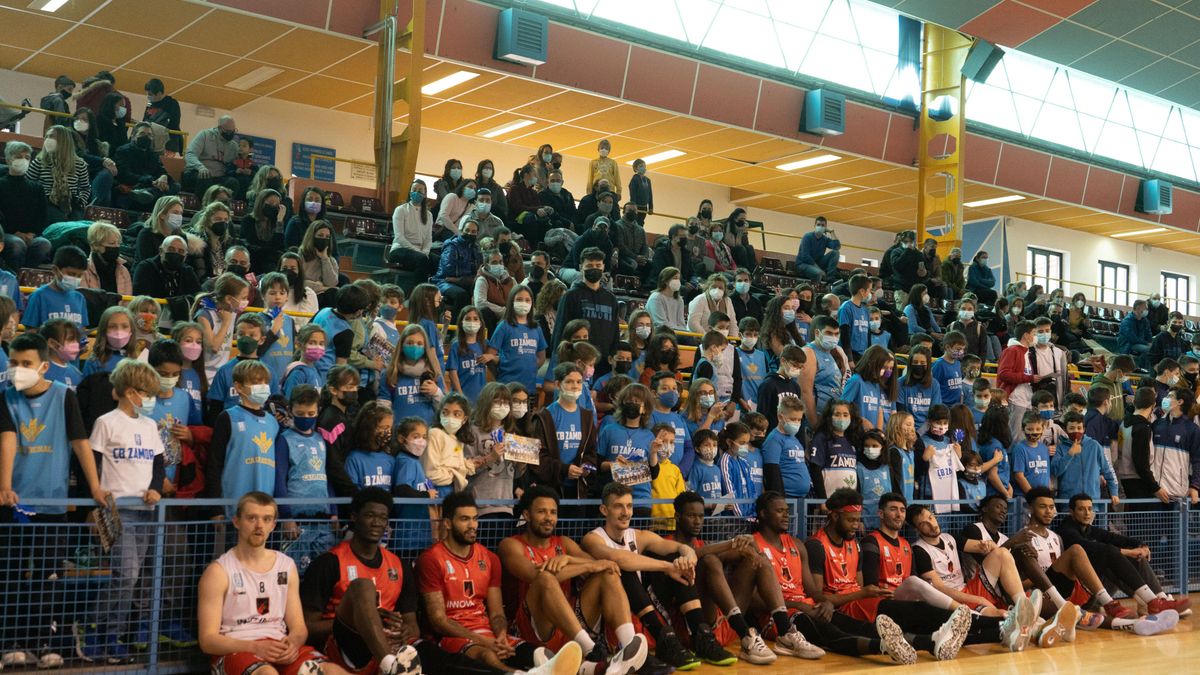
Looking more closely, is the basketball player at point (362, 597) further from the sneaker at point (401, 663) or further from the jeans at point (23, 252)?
the jeans at point (23, 252)

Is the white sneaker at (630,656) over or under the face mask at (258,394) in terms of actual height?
under

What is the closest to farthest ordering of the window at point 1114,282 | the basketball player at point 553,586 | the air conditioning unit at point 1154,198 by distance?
the basketball player at point 553,586
the air conditioning unit at point 1154,198
the window at point 1114,282

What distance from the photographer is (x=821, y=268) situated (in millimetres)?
18031

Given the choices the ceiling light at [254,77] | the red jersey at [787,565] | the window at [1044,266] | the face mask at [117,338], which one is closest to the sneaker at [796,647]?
the red jersey at [787,565]

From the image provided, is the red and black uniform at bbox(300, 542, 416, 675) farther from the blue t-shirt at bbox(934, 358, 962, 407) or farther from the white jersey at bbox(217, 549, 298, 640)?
the blue t-shirt at bbox(934, 358, 962, 407)

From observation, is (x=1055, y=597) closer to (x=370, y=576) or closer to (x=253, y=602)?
(x=370, y=576)

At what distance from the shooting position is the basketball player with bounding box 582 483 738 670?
6980 millimetres

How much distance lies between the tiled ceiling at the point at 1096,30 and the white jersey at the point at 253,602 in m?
16.5

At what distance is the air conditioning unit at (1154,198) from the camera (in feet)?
91.3

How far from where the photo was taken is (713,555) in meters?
7.55

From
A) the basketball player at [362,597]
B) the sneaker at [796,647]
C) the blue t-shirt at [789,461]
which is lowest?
the sneaker at [796,647]

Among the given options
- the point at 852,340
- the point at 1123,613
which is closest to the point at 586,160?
the point at 852,340

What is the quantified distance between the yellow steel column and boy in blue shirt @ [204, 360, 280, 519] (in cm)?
1816

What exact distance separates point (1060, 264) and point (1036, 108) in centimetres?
613
